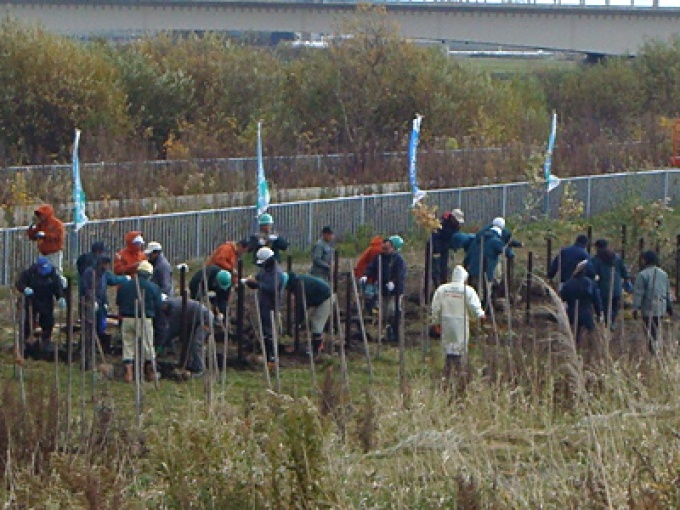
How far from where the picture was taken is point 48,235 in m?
18.6

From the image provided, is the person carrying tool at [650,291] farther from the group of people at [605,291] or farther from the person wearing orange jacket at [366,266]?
the person wearing orange jacket at [366,266]

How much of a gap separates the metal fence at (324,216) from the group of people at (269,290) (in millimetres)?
2519

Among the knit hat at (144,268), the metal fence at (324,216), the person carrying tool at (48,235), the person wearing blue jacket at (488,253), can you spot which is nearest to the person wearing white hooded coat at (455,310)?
the knit hat at (144,268)

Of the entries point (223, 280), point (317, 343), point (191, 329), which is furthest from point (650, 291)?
point (191, 329)

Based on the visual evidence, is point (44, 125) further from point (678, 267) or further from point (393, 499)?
point (393, 499)

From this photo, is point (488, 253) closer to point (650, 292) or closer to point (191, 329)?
point (650, 292)

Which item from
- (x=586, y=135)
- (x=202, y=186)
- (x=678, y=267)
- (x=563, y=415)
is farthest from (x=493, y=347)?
(x=586, y=135)

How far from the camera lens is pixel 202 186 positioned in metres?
28.2

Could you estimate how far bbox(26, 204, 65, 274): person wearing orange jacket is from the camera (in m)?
18.4

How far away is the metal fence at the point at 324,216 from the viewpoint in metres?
21.4

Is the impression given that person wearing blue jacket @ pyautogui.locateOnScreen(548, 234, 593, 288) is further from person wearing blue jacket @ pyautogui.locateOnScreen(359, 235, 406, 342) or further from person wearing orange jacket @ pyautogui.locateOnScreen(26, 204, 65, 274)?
person wearing orange jacket @ pyautogui.locateOnScreen(26, 204, 65, 274)

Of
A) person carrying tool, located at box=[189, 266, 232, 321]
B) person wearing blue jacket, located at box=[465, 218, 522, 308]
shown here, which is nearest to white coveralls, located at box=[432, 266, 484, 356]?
person carrying tool, located at box=[189, 266, 232, 321]

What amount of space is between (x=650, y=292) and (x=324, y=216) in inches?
404

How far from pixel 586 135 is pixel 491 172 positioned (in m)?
7.79
